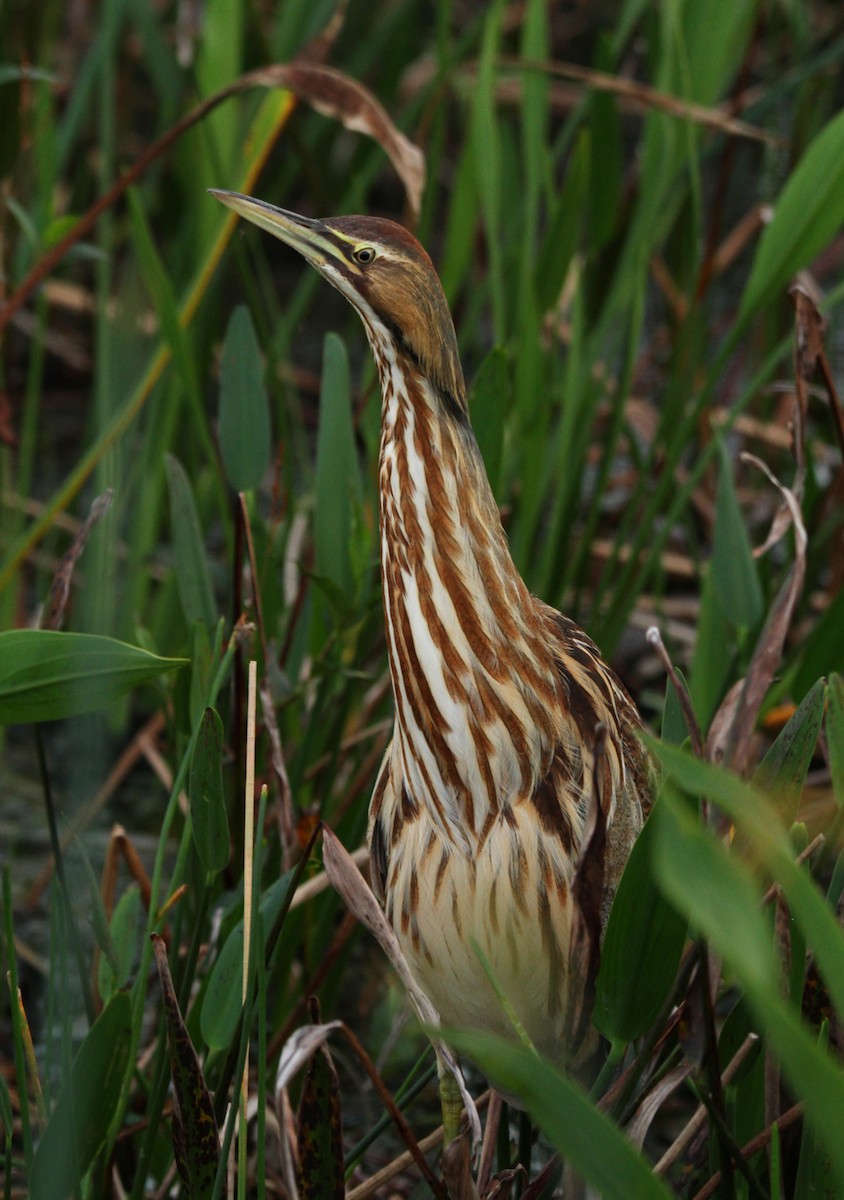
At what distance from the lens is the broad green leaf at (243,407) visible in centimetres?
147

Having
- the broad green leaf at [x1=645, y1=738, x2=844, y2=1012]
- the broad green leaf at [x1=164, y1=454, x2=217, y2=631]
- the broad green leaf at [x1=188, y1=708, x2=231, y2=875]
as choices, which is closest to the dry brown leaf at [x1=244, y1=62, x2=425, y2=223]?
the broad green leaf at [x1=164, y1=454, x2=217, y2=631]

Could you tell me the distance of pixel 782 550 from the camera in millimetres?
2490

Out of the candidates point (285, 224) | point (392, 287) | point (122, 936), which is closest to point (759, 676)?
point (392, 287)

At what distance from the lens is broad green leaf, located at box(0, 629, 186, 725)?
1.03 metres

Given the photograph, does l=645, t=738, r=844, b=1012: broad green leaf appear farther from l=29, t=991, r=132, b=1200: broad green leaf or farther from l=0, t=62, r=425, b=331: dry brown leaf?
l=0, t=62, r=425, b=331: dry brown leaf

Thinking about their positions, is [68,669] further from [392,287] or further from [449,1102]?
[449,1102]

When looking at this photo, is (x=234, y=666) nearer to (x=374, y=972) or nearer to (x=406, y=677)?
(x=406, y=677)

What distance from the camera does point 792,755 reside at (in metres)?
1.10

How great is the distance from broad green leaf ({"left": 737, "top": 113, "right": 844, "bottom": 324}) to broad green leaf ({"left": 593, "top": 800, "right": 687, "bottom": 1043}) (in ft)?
2.47

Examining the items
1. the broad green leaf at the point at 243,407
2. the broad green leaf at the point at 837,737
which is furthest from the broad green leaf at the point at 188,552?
the broad green leaf at the point at 837,737

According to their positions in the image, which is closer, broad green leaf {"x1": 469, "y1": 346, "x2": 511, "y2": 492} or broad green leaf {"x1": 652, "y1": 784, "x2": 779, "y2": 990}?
broad green leaf {"x1": 652, "y1": 784, "x2": 779, "y2": 990}

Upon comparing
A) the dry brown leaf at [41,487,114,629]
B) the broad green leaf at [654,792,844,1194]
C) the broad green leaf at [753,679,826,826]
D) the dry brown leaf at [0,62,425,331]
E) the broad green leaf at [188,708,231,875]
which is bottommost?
the broad green leaf at [188,708,231,875]

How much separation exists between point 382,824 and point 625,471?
1.89 meters

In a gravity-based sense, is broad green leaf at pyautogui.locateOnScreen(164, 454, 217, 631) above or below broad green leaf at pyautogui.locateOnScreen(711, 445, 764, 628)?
below
